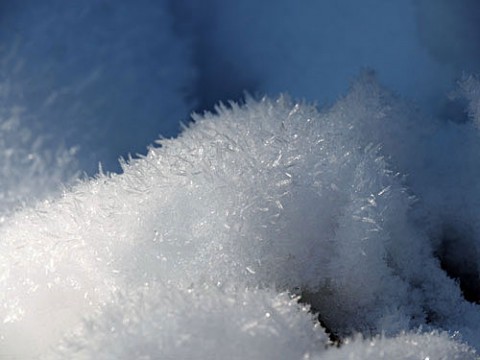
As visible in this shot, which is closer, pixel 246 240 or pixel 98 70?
pixel 246 240

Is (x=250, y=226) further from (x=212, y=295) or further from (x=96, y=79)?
(x=96, y=79)

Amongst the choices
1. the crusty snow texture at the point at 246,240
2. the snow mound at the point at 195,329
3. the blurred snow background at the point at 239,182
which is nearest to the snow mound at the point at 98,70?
the blurred snow background at the point at 239,182

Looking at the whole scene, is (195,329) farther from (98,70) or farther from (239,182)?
(98,70)

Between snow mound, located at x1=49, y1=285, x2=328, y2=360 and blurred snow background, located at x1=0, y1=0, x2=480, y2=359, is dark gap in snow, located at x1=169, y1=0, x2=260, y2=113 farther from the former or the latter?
snow mound, located at x1=49, y1=285, x2=328, y2=360

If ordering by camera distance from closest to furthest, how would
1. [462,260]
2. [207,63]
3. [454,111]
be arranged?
[462,260] < [454,111] < [207,63]

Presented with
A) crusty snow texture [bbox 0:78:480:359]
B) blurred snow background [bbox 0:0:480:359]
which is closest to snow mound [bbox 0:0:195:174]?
blurred snow background [bbox 0:0:480:359]

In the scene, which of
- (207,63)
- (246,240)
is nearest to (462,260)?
(246,240)

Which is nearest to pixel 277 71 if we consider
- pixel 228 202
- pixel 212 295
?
pixel 228 202
